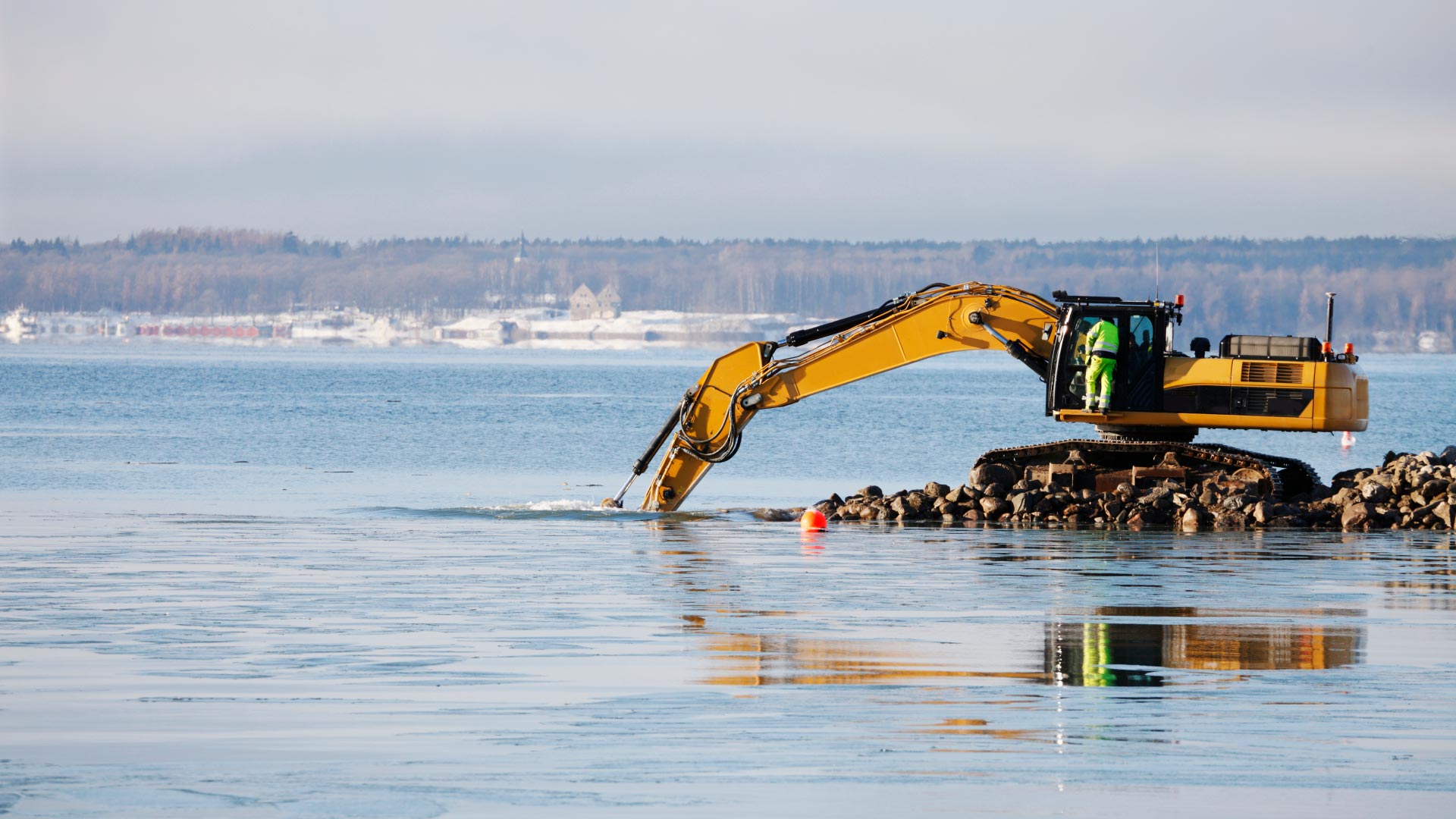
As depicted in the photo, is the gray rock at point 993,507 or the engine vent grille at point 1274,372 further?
the gray rock at point 993,507

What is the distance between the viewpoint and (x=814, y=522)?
2423 cm

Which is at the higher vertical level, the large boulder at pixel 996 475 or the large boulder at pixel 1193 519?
the large boulder at pixel 996 475

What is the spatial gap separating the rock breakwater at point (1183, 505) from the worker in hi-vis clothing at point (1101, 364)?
126 cm

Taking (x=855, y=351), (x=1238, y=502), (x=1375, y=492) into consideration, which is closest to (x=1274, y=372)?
(x=1238, y=502)

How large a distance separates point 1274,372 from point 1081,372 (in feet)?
7.46

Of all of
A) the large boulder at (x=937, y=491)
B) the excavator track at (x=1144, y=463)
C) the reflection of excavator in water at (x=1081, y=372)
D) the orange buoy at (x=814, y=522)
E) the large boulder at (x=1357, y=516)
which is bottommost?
the orange buoy at (x=814, y=522)

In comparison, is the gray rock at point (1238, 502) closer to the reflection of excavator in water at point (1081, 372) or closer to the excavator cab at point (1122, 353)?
the reflection of excavator in water at point (1081, 372)

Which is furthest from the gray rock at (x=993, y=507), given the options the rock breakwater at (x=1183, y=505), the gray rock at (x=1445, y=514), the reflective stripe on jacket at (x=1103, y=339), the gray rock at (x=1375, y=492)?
the gray rock at (x=1445, y=514)

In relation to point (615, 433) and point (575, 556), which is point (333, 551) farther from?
point (615, 433)

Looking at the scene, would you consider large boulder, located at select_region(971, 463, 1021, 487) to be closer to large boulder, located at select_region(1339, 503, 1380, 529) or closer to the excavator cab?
the excavator cab

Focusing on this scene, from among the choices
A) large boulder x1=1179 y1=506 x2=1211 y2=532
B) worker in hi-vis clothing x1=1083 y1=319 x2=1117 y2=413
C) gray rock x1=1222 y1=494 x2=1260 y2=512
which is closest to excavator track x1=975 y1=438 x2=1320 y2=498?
gray rock x1=1222 y1=494 x2=1260 y2=512

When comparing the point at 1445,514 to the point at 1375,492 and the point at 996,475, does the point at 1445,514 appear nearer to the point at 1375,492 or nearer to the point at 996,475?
the point at 1375,492

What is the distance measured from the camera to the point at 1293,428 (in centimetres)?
2425

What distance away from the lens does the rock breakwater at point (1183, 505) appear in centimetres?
2434
